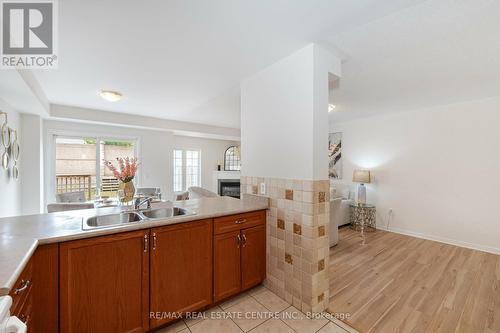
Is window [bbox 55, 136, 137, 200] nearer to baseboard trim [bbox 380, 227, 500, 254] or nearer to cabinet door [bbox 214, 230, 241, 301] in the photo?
cabinet door [bbox 214, 230, 241, 301]

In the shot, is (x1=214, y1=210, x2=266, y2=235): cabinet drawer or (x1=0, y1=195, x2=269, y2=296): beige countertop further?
(x1=214, y1=210, x2=266, y2=235): cabinet drawer

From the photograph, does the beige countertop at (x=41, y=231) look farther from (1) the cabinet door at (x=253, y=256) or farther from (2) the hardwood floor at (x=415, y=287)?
(2) the hardwood floor at (x=415, y=287)

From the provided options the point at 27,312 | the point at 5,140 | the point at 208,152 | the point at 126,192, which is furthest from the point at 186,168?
the point at 27,312

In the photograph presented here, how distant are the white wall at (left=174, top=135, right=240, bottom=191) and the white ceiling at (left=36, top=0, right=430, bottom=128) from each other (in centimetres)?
369

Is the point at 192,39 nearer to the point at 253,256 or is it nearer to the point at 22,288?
the point at 22,288

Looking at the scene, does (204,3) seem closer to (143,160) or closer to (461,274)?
(461,274)

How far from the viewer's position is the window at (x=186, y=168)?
6.55 metres

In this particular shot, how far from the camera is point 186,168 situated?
6.72 metres

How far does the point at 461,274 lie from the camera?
2523 millimetres

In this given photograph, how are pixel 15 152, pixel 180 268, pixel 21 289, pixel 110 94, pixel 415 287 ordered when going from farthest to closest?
pixel 15 152, pixel 110 94, pixel 415 287, pixel 180 268, pixel 21 289

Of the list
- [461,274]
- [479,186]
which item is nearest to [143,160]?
[461,274]

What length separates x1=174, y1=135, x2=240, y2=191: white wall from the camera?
6738mm

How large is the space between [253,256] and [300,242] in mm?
533

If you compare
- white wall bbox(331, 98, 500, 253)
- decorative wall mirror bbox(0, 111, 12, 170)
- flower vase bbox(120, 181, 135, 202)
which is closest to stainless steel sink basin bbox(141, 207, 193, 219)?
flower vase bbox(120, 181, 135, 202)
